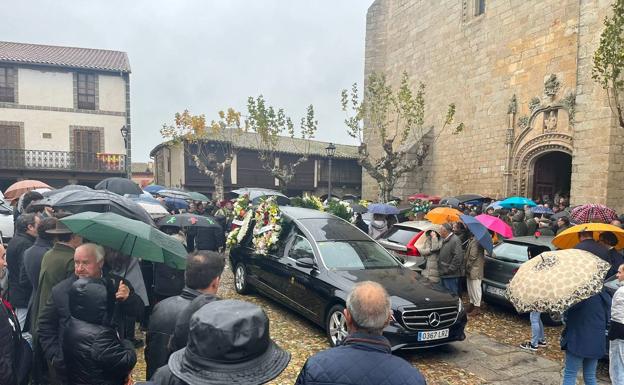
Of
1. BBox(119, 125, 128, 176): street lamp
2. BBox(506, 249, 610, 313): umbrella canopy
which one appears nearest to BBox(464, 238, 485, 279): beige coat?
BBox(506, 249, 610, 313): umbrella canopy

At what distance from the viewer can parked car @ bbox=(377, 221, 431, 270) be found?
7914mm

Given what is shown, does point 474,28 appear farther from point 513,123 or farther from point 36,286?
point 36,286

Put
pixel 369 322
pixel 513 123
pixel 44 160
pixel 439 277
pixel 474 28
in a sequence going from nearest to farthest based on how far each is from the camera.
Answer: pixel 369 322 < pixel 439 277 < pixel 513 123 < pixel 474 28 < pixel 44 160

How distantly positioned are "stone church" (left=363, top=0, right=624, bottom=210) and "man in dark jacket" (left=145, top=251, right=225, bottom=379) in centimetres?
1382

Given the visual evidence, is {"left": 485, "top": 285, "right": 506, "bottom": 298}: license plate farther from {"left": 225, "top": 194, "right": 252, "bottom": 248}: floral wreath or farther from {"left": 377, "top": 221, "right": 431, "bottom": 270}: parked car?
{"left": 225, "top": 194, "right": 252, "bottom": 248}: floral wreath

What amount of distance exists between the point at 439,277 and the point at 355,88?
1373 centimetres

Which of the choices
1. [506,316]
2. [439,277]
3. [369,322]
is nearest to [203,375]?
[369,322]

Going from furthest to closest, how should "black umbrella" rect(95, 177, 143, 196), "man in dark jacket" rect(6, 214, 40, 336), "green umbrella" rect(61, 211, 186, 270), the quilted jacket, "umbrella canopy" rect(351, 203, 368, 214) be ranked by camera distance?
"umbrella canopy" rect(351, 203, 368, 214) → "black umbrella" rect(95, 177, 143, 196) → "man in dark jacket" rect(6, 214, 40, 336) → "green umbrella" rect(61, 211, 186, 270) → the quilted jacket

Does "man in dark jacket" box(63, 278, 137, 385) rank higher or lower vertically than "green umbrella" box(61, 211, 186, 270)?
lower

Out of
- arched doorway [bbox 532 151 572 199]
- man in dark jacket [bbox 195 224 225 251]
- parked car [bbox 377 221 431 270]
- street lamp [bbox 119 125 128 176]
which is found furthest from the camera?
street lamp [bbox 119 125 128 176]

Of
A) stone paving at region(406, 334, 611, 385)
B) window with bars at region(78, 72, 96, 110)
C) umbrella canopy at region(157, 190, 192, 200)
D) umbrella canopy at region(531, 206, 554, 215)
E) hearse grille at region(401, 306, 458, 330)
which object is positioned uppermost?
window with bars at region(78, 72, 96, 110)

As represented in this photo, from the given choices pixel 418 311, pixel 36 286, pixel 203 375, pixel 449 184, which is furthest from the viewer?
pixel 449 184

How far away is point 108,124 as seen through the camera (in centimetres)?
2609

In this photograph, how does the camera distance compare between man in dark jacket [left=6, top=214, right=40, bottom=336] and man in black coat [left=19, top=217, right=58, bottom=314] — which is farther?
man in dark jacket [left=6, top=214, right=40, bottom=336]
